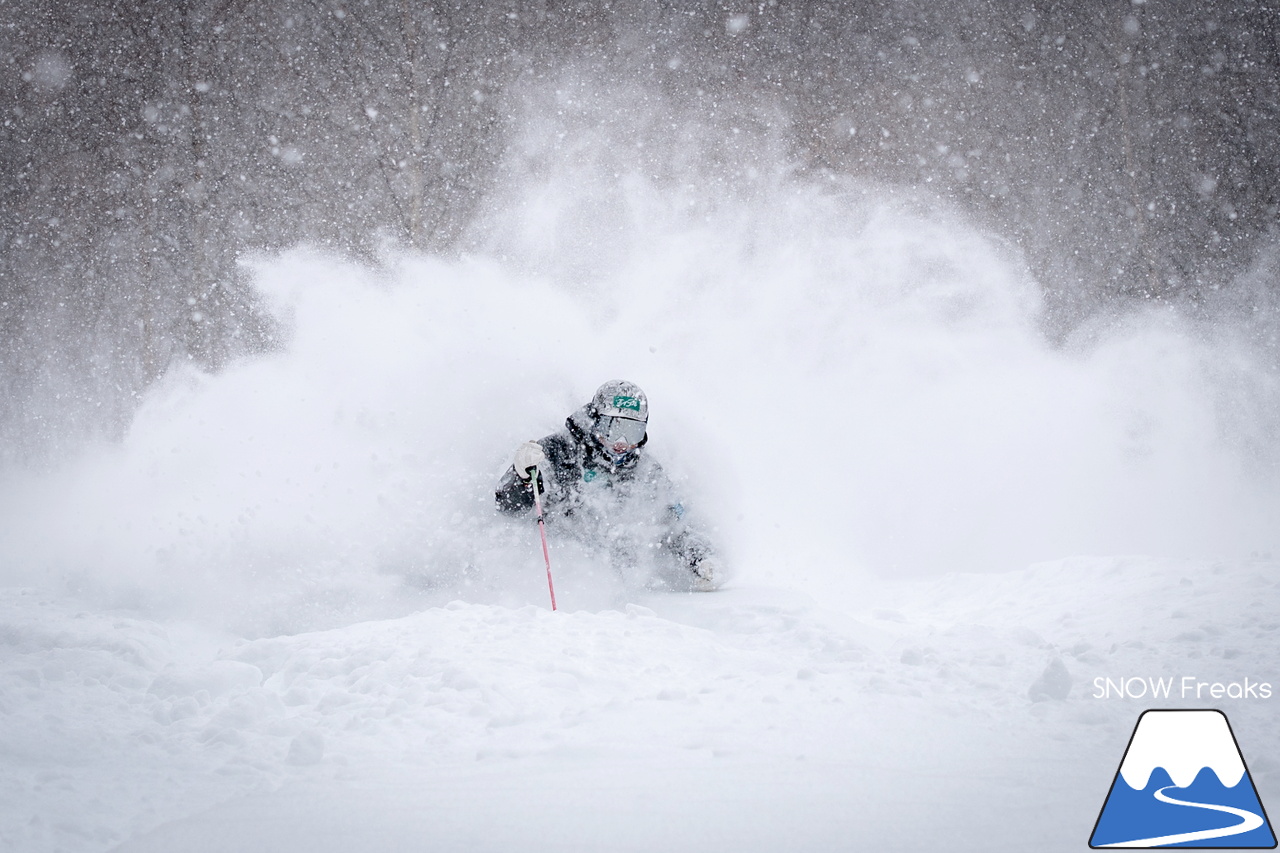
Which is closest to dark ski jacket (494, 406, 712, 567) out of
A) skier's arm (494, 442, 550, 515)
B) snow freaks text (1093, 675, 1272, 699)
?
skier's arm (494, 442, 550, 515)

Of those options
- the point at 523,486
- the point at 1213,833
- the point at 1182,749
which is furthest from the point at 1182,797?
the point at 523,486

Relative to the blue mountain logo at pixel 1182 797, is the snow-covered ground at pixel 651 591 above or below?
above

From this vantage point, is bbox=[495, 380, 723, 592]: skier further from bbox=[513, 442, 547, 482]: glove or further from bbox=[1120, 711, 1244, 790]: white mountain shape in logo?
bbox=[1120, 711, 1244, 790]: white mountain shape in logo

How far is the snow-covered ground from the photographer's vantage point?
141 centimetres

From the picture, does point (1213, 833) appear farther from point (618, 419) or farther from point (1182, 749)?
point (618, 419)

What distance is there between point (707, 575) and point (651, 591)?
29 cm

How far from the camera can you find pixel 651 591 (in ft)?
11.0

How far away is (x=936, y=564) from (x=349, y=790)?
5380mm

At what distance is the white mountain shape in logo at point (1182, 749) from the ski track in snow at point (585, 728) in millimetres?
53

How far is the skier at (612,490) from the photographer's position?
341cm

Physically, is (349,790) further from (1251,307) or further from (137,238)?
(1251,307)

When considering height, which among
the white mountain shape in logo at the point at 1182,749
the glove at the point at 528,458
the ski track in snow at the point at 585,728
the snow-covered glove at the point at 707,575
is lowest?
the white mountain shape in logo at the point at 1182,749

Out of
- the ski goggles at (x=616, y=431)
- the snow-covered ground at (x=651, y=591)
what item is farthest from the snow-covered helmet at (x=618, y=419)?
the snow-covered ground at (x=651, y=591)

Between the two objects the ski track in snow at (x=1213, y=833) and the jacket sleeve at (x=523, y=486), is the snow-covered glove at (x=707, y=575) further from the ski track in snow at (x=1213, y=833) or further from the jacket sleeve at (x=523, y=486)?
the ski track in snow at (x=1213, y=833)
